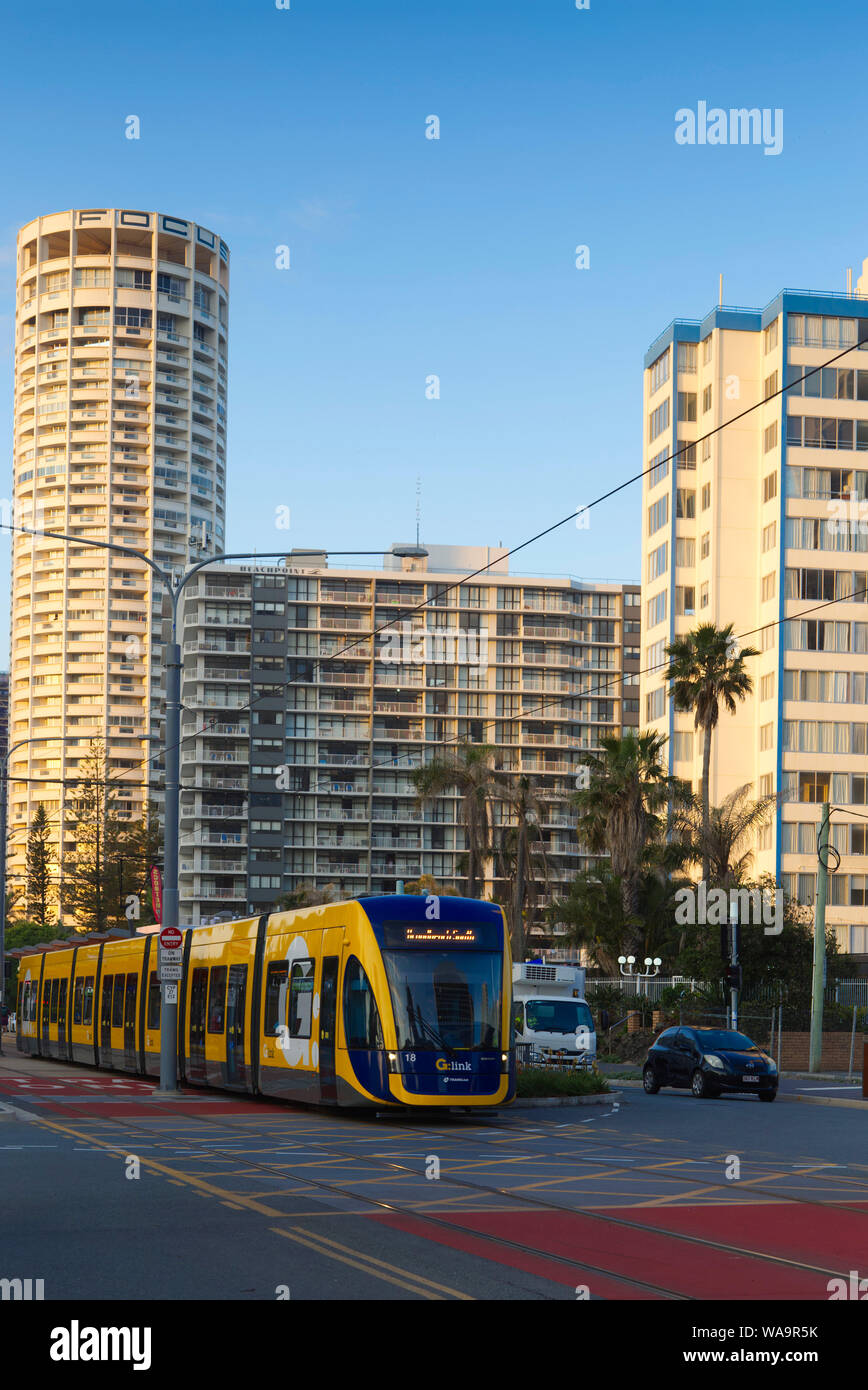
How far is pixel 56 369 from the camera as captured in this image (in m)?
151

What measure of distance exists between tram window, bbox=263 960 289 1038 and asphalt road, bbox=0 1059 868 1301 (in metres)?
2.08

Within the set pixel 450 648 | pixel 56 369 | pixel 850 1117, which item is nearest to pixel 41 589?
pixel 56 369

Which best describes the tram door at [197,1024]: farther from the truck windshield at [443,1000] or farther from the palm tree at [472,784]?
the palm tree at [472,784]

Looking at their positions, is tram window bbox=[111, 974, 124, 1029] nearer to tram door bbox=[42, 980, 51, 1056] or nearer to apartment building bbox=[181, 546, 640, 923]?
tram door bbox=[42, 980, 51, 1056]

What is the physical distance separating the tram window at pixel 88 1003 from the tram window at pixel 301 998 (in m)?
16.2

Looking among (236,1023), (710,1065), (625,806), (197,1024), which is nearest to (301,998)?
(236,1023)

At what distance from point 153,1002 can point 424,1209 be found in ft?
72.1

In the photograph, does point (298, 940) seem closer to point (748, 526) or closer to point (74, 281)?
point (748, 526)

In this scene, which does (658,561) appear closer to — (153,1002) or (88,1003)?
(88,1003)

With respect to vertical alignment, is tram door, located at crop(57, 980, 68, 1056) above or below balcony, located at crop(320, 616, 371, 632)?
below

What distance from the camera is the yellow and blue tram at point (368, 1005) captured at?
2214cm

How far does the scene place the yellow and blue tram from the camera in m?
22.1

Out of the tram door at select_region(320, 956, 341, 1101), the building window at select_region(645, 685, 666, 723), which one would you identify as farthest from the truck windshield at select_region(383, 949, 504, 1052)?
the building window at select_region(645, 685, 666, 723)

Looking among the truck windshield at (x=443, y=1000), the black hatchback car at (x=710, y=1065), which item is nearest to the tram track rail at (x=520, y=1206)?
the truck windshield at (x=443, y=1000)
